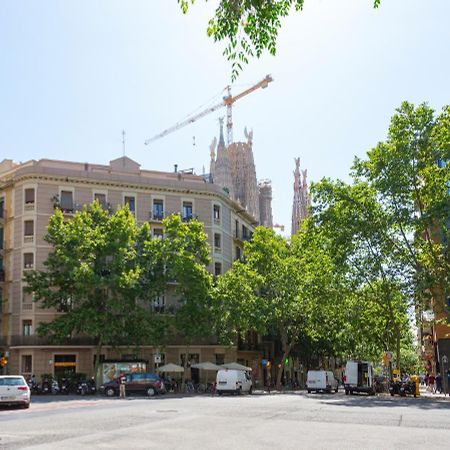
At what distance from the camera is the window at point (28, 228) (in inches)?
2024

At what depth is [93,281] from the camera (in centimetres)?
4300

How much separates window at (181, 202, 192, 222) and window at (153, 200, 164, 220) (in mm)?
1853

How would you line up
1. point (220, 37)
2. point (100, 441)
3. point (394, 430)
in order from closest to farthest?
point (220, 37) < point (100, 441) < point (394, 430)

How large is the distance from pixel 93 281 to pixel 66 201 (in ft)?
38.6

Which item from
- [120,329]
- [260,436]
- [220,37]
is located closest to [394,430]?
[260,436]

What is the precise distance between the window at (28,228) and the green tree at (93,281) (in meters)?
5.82

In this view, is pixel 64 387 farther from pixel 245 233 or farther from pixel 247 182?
pixel 247 182

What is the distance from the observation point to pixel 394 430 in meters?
16.3

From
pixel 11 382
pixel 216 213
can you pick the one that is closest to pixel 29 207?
pixel 216 213

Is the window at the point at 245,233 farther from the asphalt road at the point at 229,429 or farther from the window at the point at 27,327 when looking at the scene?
the asphalt road at the point at 229,429

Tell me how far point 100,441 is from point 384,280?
30.9 meters

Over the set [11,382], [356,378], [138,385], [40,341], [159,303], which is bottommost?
[356,378]

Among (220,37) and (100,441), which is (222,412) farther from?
(220,37)

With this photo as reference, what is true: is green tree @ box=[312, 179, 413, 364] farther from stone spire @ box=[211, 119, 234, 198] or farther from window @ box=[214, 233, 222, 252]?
stone spire @ box=[211, 119, 234, 198]
